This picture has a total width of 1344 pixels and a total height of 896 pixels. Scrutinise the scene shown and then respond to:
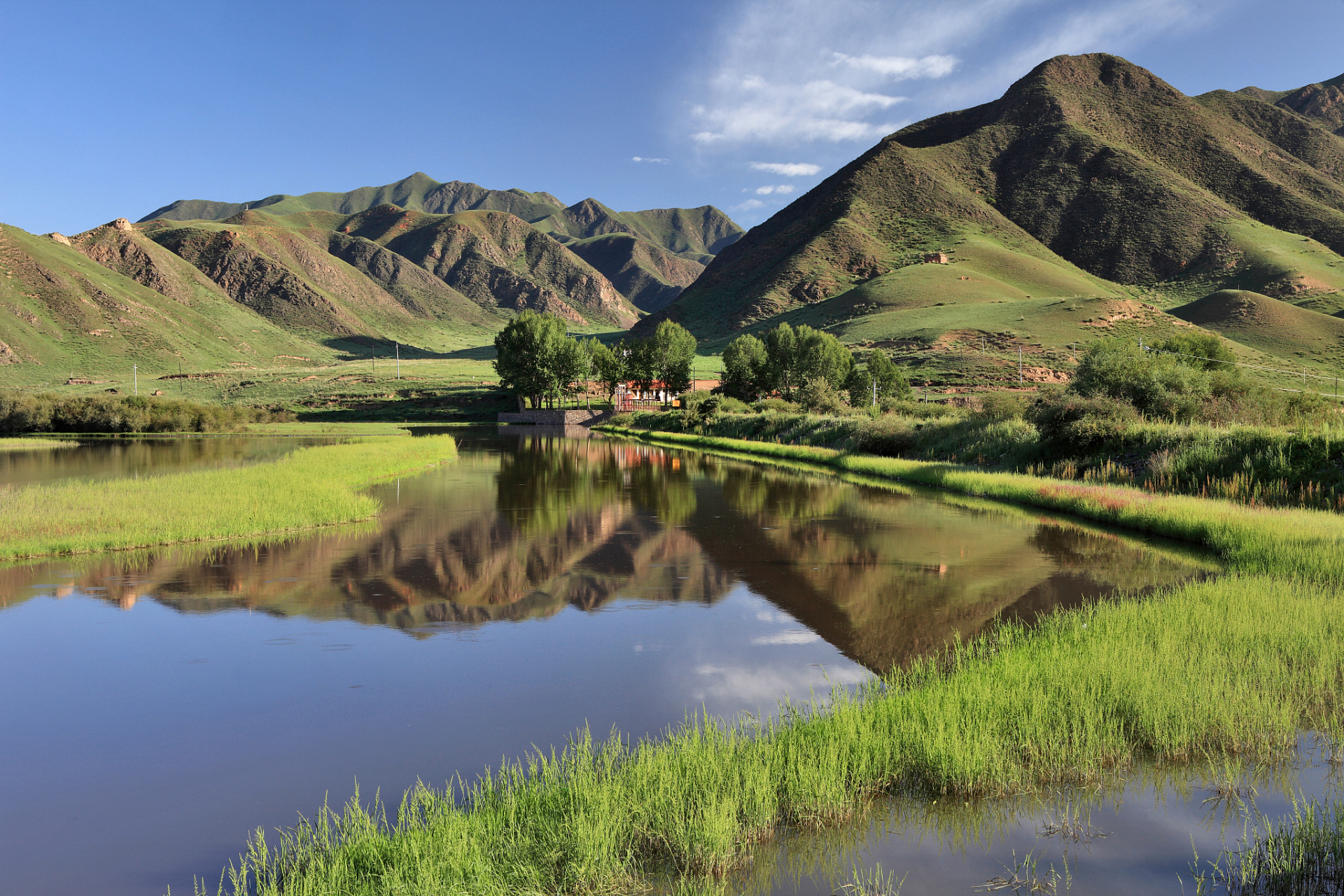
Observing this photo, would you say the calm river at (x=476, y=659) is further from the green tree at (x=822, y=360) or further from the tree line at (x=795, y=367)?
the green tree at (x=822, y=360)

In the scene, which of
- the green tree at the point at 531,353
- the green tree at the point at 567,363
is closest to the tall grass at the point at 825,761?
the green tree at the point at 531,353

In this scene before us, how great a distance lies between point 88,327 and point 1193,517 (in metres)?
192

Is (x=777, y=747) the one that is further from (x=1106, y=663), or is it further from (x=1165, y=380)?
(x=1165, y=380)

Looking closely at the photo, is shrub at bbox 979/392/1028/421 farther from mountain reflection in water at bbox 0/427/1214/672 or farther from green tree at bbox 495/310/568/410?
green tree at bbox 495/310/568/410

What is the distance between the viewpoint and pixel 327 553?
17656 millimetres

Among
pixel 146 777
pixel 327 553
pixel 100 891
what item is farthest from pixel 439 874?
pixel 327 553

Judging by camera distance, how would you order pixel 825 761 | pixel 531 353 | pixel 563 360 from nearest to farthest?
1. pixel 825 761
2. pixel 531 353
3. pixel 563 360

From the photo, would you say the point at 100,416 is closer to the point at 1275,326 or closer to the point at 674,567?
the point at 674,567

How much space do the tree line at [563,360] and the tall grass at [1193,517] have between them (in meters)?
81.3

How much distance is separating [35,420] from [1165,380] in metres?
→ 95.0

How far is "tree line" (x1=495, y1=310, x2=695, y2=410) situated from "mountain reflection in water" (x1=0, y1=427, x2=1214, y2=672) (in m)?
86.1

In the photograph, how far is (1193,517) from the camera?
1811 centimetres

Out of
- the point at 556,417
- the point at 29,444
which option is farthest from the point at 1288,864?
the point at 556,417

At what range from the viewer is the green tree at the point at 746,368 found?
103m
